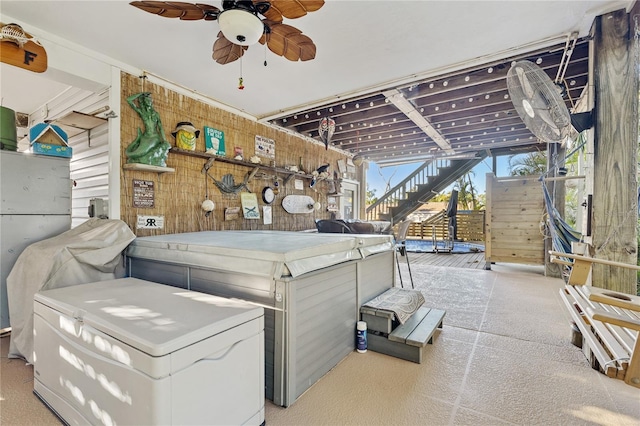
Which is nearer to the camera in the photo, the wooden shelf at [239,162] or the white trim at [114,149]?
the white trim at [114,149]

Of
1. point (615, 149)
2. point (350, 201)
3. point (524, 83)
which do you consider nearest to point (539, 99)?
point (524, 83)

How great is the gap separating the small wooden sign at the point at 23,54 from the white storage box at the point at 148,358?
6.18 feet

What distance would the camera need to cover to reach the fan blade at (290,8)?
174 cm

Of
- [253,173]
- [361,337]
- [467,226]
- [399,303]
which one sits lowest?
[361,337]

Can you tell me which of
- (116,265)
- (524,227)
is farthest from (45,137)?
(524,227)

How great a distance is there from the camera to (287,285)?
1.73 metres

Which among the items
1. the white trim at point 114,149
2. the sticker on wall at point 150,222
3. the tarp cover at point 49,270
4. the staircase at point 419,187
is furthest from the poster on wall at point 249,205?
the staircase at point 419,187

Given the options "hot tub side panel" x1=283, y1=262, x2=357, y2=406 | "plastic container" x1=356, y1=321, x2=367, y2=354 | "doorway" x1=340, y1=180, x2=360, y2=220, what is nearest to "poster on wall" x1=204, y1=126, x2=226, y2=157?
"hot tub side panel" x1=283, y1=262, x2=357, y2=406

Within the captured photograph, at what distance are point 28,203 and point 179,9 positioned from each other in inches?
84.1

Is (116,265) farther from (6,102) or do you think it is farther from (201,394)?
(6,102)

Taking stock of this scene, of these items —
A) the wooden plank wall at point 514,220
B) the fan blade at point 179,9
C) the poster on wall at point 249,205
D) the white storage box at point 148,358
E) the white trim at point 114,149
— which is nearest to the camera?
the white storage box at point 148,358

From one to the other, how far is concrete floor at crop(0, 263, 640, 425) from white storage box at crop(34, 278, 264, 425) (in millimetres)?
314

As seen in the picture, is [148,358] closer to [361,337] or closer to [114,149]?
[361,337]

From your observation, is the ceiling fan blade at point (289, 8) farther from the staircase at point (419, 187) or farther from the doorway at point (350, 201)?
the staircase at point (419, 187)
